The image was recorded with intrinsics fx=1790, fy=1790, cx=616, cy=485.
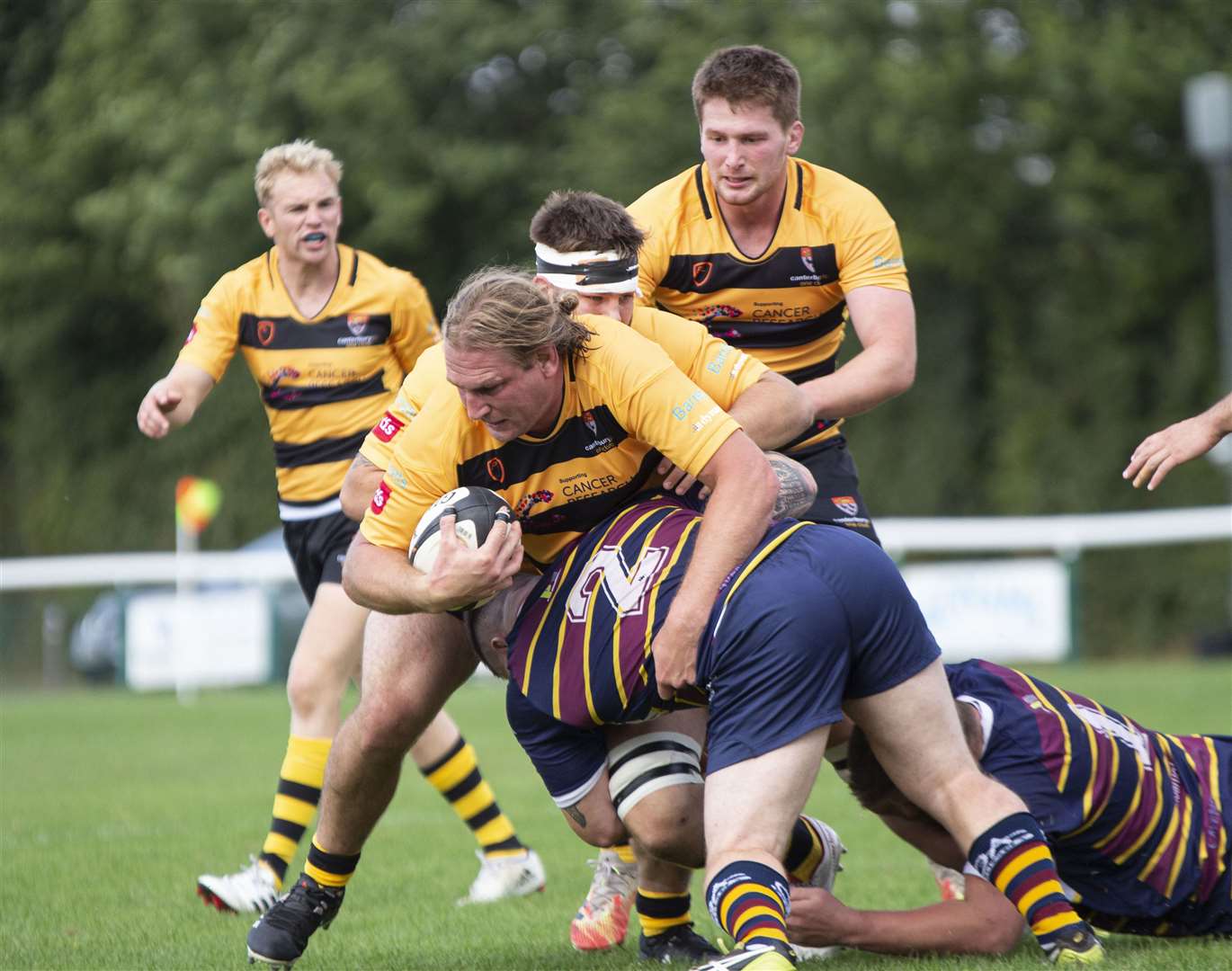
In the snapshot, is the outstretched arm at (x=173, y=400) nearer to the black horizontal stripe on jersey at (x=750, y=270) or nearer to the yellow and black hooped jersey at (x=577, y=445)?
the black horizontal stripe on jersey at (x=750, y=270)

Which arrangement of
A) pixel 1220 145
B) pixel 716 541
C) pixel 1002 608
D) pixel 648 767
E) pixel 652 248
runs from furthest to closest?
pixel 1002 608
pixel 1220 145
pixel 652 248
pixel 648 767
pixel 716 541

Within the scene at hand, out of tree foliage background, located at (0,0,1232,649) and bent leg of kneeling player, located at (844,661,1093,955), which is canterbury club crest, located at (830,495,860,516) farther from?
tree foliage background, located at (0,0,1232,649)

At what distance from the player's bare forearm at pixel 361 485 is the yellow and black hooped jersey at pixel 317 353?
1978 mm

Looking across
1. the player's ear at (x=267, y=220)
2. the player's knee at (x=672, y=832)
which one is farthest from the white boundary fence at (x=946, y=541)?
the player's knee at (x=672, y=832)

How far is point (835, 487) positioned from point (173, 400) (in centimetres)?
244

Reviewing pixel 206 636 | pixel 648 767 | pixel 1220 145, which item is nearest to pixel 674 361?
pixel 648 767

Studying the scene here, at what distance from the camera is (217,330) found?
23.3 ft

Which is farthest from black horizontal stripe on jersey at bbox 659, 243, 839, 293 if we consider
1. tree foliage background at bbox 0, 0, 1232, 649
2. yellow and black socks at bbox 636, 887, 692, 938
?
tree foliage background at bbox 0, 0, 1232, 649

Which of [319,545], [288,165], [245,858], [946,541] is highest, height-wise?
[288,165]

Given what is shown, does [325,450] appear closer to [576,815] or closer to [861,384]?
[861,384]

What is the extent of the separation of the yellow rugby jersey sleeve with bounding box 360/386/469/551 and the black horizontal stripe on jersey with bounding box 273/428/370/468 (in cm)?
252

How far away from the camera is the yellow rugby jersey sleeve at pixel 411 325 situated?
7.30 metres

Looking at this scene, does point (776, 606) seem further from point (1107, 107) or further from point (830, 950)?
point (1107, 107)

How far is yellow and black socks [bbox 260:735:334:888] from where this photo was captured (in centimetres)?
657
